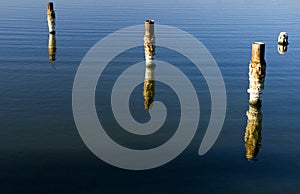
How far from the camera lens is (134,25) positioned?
71625 mm

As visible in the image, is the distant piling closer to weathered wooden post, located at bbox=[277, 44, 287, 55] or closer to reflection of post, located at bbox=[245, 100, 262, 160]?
weathered wooden post, located at bbox=[277, 44, 287, 55]

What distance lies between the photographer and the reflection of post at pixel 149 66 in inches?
1211

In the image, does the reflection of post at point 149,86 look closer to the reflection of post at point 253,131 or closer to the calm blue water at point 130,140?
the calm blue water at point 130,140

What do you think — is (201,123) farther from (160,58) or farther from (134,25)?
(134,25)

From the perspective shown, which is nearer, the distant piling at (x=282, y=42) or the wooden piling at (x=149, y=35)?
the wooden piling at (x=149, y=35)

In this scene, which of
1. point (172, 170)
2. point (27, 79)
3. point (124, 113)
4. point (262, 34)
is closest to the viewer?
point (172, 170)

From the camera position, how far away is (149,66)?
124ft

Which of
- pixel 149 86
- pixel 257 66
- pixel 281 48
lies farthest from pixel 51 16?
pixel 257 66

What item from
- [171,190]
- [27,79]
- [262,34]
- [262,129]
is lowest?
[171,190]

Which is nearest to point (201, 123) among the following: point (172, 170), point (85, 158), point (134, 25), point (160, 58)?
point (172, 170)

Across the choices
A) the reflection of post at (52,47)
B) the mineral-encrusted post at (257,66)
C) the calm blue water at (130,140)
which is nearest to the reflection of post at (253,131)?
the calm blue water at (130,140)

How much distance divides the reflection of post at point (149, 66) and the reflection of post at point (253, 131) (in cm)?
714

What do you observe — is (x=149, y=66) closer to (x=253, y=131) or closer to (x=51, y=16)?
(x=253, y=131)

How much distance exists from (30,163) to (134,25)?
54239mm
